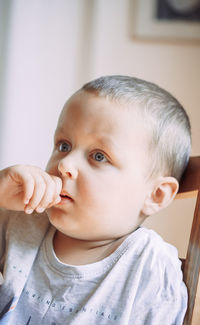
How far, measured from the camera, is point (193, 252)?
0.75m

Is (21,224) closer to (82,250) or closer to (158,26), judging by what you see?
(82,250)

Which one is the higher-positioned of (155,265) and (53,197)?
(53,197)

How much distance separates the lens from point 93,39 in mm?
1577

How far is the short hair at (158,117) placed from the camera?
79 cm

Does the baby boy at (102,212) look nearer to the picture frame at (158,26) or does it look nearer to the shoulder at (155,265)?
the shoulder at (155,265)

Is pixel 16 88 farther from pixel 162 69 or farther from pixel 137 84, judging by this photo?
pixel 137 84

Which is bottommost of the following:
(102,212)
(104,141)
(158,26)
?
(102,212)

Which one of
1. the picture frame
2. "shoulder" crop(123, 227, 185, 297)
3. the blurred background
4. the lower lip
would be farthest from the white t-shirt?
the picture frame

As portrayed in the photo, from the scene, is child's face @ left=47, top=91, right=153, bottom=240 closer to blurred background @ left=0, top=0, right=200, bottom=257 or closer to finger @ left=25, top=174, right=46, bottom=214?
finger @ left=25, top=174, right=46, bottom=214

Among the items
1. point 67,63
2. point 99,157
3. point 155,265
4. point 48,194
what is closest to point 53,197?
point 48,194

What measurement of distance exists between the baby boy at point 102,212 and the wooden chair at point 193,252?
20 millimetres

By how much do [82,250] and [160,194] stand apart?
0.68 ft

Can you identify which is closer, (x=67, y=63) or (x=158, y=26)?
(x=158, y=26)

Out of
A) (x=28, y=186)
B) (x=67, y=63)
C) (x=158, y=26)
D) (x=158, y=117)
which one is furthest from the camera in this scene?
(x=67, y=63)
